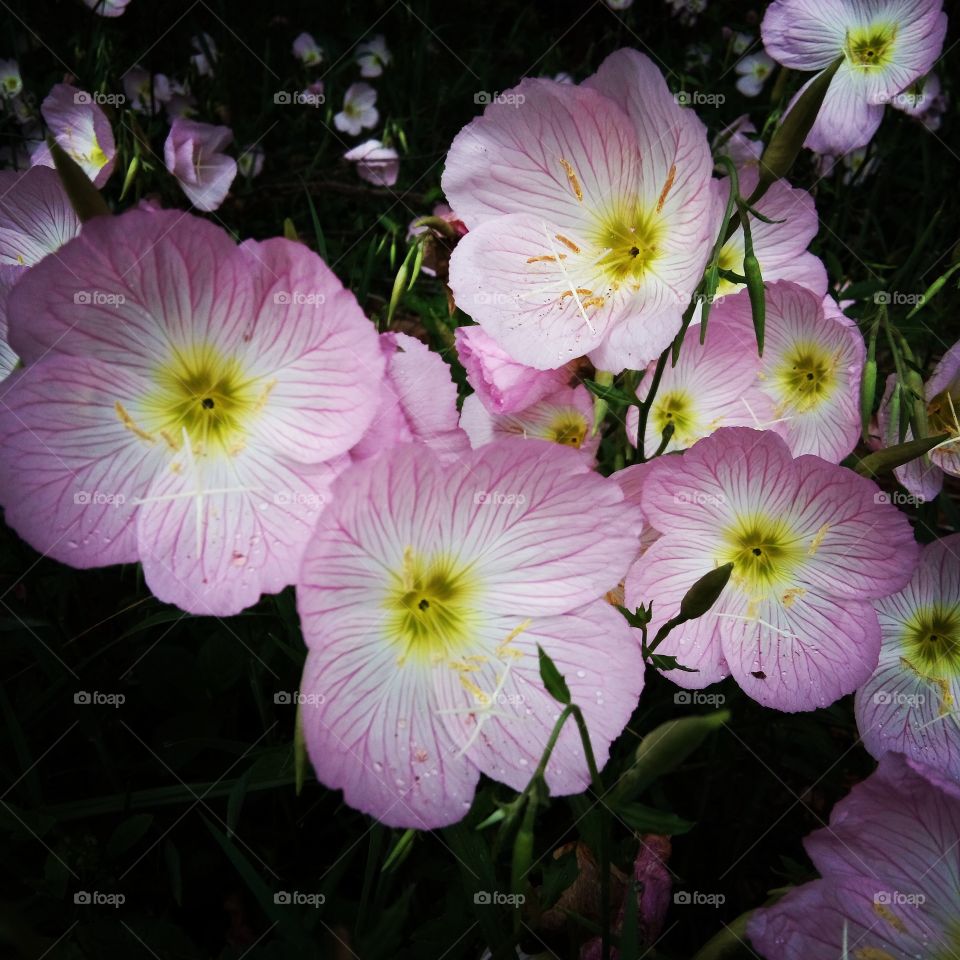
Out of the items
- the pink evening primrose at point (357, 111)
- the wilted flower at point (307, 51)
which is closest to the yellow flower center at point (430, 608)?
the pink evening primrose at point (357, 111)

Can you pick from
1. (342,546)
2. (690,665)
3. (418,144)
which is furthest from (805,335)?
(418,144)

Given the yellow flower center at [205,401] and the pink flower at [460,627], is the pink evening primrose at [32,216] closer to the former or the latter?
the yellow flower center at [205,401]

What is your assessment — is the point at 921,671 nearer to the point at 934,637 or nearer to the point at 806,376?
the point at 934,637

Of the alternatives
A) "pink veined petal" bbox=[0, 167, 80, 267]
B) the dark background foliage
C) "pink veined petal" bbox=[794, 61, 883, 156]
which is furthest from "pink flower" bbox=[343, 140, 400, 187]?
"pink veined petal" bbox=[0, 167, 80, 267]

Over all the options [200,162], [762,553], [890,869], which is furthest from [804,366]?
[200,162]

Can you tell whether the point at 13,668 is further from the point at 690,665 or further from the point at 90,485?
the point at 690,665

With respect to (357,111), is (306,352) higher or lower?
lower

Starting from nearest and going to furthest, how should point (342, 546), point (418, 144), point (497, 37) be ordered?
point (342, 546) → point (418, 144) → point (497, 37)
